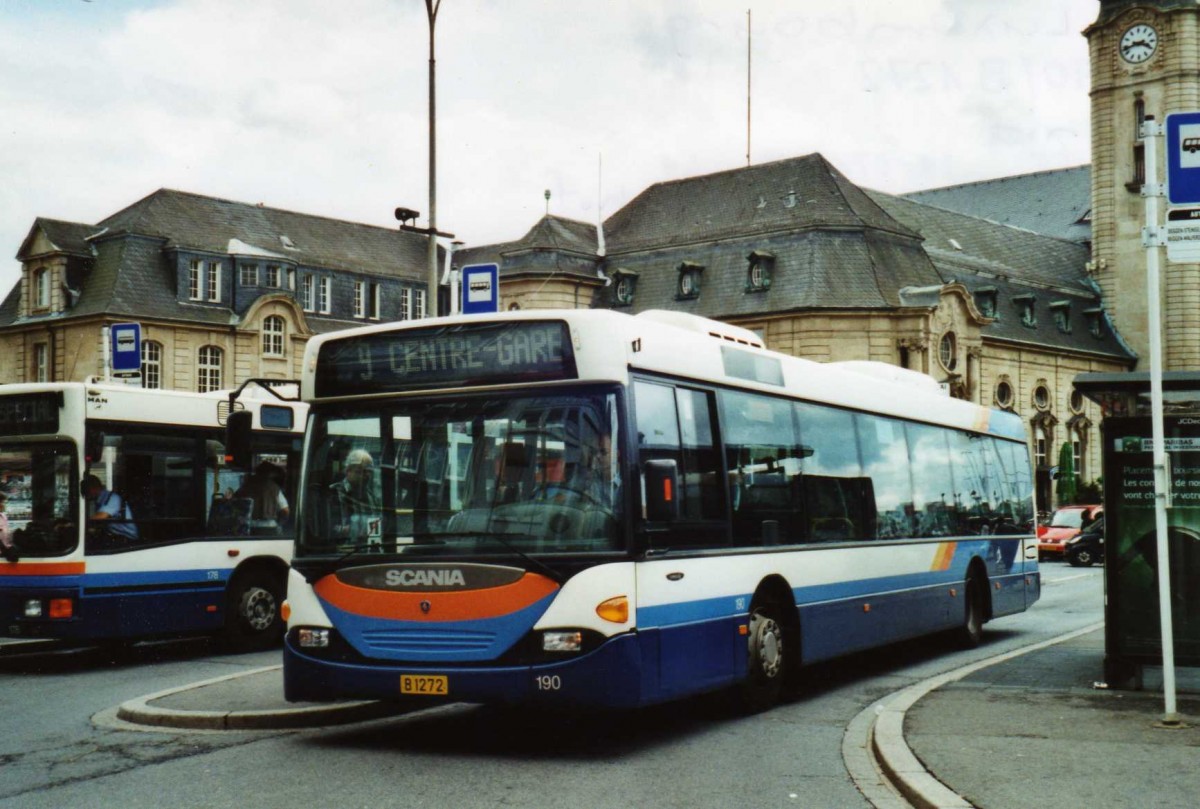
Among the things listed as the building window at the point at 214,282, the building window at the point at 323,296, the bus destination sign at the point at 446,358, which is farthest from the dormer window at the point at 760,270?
the bus destination sign at the point at 446,358

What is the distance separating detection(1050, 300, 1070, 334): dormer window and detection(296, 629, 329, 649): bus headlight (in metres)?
81.4

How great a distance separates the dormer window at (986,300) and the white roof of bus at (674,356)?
67200 millimetres

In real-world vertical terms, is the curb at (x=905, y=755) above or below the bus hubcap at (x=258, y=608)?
below

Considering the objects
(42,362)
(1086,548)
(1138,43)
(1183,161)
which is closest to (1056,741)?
(1183,161)

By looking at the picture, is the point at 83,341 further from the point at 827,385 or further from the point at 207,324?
the point at 827,385

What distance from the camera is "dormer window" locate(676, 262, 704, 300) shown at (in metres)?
73.1

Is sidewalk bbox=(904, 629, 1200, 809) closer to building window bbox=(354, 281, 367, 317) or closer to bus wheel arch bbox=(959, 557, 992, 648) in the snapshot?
bus wheel arch bbox=(959, 557, 992, 648)

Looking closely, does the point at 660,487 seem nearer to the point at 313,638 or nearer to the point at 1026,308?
the point at 313,638

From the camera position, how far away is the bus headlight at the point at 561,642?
8891mm

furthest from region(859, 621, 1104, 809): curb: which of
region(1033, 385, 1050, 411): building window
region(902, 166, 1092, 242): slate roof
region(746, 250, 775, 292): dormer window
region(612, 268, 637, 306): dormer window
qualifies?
region(902, 166, 1092, 242): slate roof

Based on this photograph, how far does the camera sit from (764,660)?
36.3 ft

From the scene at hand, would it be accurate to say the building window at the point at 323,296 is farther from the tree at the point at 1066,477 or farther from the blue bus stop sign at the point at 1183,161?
the blue bus stop sign at the point at 1183,161

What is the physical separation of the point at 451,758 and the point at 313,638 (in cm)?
124

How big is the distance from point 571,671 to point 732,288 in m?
63.0
